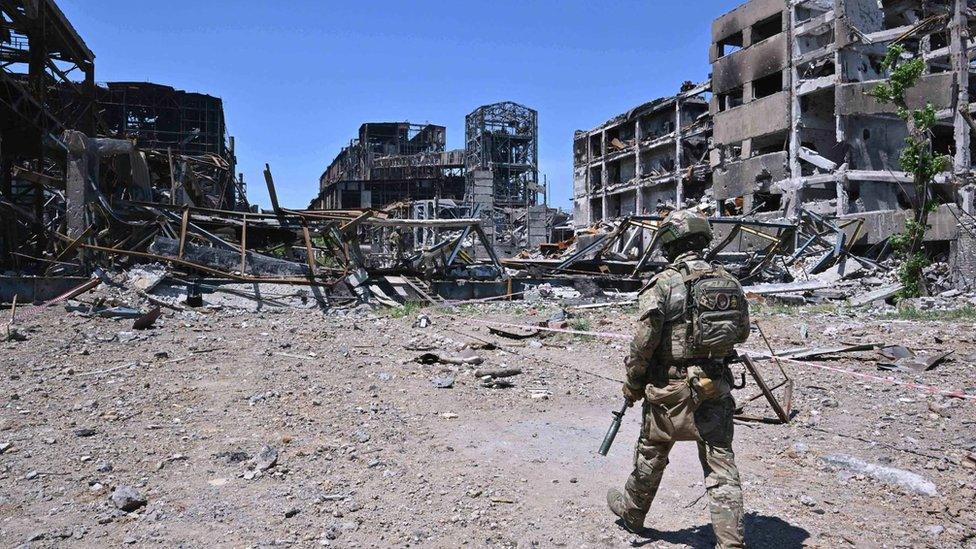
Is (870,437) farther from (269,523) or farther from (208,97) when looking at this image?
(208,97)

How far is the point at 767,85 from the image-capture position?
2844 cm

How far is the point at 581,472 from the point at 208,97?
36972 millimetres

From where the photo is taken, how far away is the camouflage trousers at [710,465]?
9.15ft

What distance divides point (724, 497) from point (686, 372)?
21.5 inches

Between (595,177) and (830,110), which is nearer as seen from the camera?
(830,110)

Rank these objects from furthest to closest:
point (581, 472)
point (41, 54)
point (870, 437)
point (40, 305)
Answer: point (41, 54) → point (40, 305) → point (870, 437) → point (581, 472)

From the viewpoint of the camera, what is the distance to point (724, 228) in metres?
24.7

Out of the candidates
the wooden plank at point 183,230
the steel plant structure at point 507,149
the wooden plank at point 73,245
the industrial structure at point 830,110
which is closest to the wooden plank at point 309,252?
the wooden plank at point 183,230

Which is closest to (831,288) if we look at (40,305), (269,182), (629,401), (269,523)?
(269,182)

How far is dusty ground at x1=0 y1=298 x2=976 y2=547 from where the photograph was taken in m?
3.23

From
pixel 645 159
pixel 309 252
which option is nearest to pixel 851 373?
pixel 309 252

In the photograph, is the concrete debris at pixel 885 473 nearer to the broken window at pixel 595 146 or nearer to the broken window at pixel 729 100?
the broken window at pixel 729 100

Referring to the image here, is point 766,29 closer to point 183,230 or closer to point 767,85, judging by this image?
point 767,85

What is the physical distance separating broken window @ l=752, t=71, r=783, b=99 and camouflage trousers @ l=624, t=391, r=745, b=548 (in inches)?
1111
